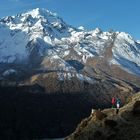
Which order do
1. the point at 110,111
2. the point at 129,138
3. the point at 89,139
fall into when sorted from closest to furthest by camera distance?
the point at 129,138, the point at 89,139, the point at 110,111

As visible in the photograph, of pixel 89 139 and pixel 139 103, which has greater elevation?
pixel 139 103

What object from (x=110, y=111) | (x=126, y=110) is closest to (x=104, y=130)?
(x=126, y=110)

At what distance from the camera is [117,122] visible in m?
63.9

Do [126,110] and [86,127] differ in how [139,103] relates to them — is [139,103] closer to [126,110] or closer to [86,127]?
[126,110]

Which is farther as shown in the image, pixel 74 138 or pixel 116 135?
pixel 74 138

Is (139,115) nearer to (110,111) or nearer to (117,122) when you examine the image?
(117,122)

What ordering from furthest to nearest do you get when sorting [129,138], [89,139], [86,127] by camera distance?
[86,127] < [89,139] < [129,138]

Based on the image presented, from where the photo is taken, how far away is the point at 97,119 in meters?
68.8

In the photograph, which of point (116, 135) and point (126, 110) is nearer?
point (116, 135)

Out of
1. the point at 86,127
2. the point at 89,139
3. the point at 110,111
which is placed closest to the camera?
the point at 89,139

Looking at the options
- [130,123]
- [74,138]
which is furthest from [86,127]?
[130,123]

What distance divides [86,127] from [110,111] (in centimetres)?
919

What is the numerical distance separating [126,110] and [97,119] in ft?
14.2

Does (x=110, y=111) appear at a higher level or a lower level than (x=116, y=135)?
higher
